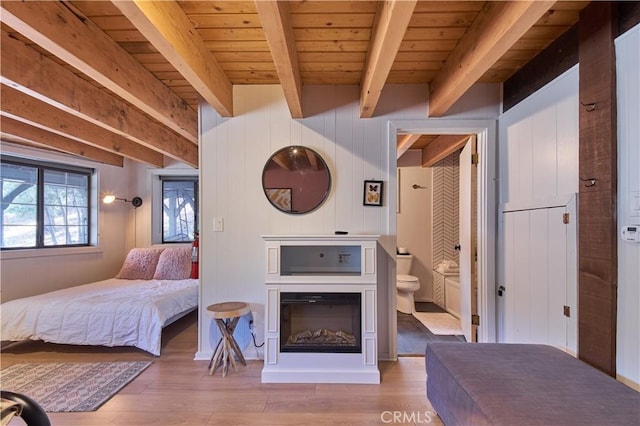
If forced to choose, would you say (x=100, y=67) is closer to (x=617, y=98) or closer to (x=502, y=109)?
(x=617, y=98)

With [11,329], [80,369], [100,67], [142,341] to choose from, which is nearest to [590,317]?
[100,67]

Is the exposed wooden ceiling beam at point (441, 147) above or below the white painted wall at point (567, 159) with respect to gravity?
above

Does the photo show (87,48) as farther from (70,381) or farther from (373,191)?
(70,381)

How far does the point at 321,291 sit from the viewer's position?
7.61 feet

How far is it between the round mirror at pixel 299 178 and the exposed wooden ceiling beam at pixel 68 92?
1.48 m

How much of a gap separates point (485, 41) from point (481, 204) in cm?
142

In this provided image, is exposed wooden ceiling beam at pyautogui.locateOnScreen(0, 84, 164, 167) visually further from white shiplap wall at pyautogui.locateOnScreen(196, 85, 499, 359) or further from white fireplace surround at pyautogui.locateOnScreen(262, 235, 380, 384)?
white fireplace surround at pyautogui.locateOnScreen(262, 235, 380, 384)

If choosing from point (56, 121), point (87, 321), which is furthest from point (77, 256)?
point (56, 121)

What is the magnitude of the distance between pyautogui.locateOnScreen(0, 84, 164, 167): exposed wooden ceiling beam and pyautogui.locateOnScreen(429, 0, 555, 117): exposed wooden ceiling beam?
3346 millimetres

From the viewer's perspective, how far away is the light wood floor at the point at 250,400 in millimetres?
1849

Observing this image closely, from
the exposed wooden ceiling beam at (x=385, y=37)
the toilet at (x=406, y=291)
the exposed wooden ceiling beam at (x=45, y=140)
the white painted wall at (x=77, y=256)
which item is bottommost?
the toilet at (x=406, y=291)

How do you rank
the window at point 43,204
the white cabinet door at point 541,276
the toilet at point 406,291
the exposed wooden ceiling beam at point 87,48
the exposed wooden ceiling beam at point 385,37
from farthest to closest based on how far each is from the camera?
the toilet at point 406,291
the window at point 43,204
the white cabinet door at point 541,276
the exposed wooden ceiling beam at point 87,48
the exposed wooden ceiling beam at point 385,37

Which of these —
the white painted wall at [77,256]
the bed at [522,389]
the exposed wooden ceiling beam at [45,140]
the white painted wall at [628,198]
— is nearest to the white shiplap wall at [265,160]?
the bed at [522,389]

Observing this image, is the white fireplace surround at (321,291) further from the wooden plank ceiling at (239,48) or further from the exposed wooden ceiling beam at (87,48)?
the exposed wooden ceiling beam at (87,48)
